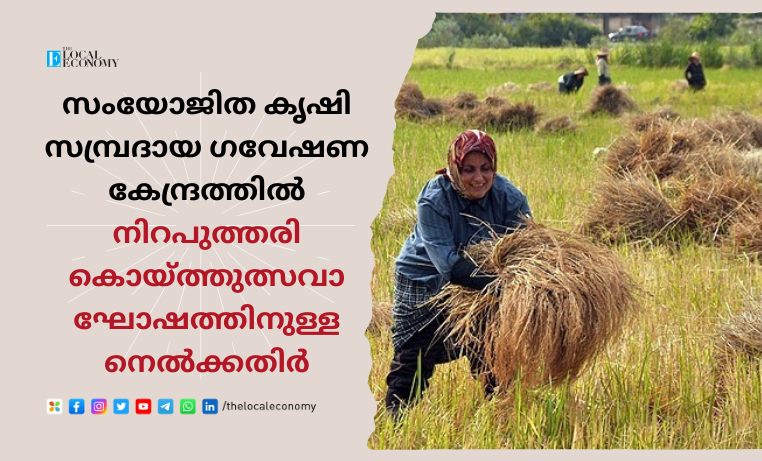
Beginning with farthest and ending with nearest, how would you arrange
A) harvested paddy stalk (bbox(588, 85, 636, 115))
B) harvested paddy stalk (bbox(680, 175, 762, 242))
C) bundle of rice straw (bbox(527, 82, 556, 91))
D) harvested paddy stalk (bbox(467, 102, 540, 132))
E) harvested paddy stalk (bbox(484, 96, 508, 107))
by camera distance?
bundle of rice straw (bbox(527, 82, 556, 91)) → harvested paddy stalk (bbox(588, 85, 636, 115)) → harvested paddy stalk (bbox(484, 96, 508, 107)) → harvested paddy stalk (bbox(467, 102, 540, 132)) → harvested paddy stalk (bbox(680, 175, 762, 242))

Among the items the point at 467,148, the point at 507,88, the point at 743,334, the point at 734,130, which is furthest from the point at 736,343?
the point at 507,88

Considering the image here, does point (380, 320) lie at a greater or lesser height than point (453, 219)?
lesser

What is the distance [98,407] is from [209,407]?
43 centimetres

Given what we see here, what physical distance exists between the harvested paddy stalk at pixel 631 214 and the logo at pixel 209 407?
4.82m

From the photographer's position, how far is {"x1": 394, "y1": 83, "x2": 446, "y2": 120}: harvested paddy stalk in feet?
51.3

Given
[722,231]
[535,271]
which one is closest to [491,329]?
[535,271]

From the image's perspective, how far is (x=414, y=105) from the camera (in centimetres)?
1596

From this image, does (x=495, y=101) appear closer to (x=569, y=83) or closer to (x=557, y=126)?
(x=557, y=126)

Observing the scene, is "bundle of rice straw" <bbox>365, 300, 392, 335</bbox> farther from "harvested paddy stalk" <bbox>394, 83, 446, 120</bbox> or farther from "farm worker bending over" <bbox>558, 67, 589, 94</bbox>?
"farm worker bending over" <bbox>558, 67, 589, 94</bbox>

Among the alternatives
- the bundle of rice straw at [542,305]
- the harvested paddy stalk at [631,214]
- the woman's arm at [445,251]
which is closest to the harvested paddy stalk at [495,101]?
the harvested paddy stalk at [631,214]

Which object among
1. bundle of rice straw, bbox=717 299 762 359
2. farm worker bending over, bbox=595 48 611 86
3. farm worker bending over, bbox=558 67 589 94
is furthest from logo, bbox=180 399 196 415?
farm worker bending over, bbox=595 48 611 86

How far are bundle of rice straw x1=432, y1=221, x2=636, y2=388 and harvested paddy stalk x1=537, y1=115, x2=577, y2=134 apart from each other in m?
10.4

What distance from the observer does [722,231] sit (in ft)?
29.0

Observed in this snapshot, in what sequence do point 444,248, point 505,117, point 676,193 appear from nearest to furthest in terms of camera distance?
point 444,248, point 676,193, point 505,117
